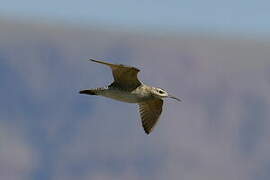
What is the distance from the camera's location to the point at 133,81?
32.0 metres

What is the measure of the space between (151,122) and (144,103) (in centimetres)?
70

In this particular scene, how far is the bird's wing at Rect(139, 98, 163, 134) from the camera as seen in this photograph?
34875 millimetres

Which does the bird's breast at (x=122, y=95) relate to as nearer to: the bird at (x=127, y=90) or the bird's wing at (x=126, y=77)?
the bird at (x=127, y=90)

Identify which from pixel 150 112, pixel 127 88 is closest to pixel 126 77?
pixel 127 88

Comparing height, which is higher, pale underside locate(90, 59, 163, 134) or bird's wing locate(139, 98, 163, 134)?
pale underside locate(90, 59, 163, 134)

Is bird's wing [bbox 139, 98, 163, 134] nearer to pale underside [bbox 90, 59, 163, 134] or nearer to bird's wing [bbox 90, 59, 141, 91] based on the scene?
pale underside [bbox 90, 59, 163, 134]

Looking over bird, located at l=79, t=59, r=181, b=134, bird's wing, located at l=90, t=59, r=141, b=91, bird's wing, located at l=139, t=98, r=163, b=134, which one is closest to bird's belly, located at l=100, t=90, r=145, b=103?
bird, located at l=79, t=59, r=181, b=134

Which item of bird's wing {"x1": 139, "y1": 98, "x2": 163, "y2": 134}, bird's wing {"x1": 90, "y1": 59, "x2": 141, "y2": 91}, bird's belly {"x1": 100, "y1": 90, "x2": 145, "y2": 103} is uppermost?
bird's wing {"x1": 90, "y1": 59, "x2": 141, "y2": 91}

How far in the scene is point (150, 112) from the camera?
3503 cm

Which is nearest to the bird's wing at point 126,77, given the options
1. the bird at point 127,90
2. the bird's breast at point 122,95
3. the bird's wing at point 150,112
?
the bird at point 127,90

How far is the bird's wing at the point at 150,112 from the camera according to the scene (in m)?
34.9

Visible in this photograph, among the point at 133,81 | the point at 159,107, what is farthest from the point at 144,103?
the point at 133,81

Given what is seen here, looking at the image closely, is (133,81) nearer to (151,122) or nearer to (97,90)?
(97,90)

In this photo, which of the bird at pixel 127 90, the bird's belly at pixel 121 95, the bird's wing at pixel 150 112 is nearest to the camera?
the bird at pixel 127 90
